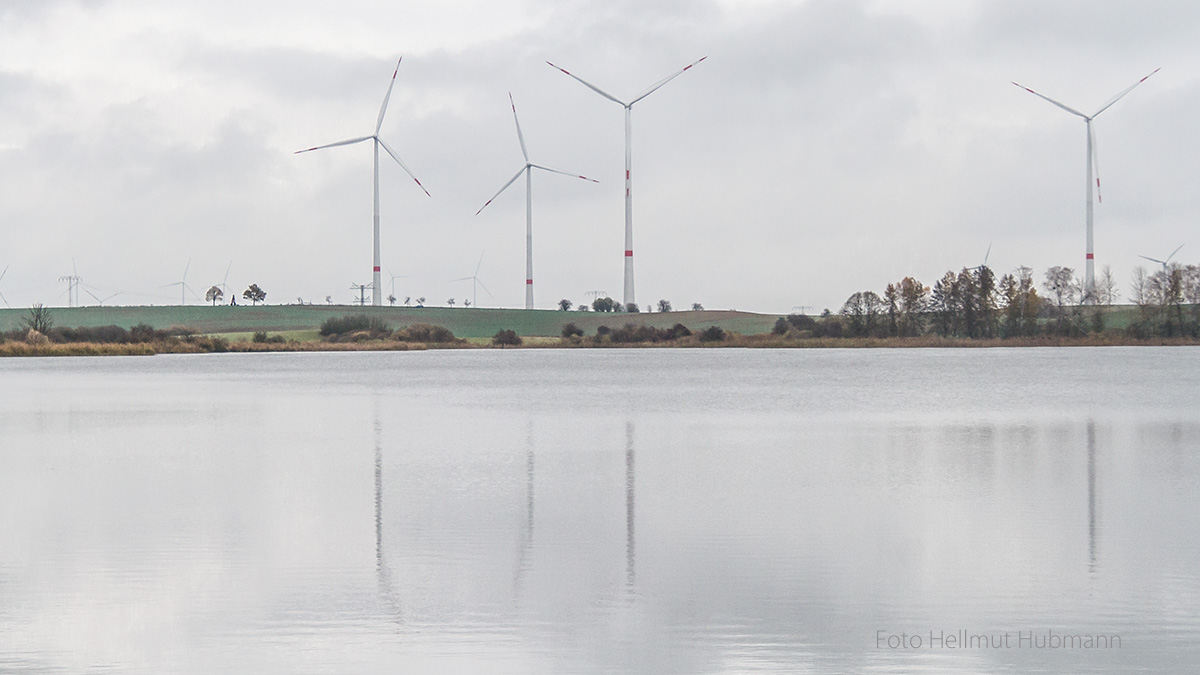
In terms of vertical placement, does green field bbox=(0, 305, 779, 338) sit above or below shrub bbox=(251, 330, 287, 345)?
above

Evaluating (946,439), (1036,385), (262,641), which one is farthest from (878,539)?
(1036,385)

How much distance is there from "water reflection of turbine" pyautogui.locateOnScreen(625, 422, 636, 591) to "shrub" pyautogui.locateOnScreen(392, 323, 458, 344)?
11934 cm

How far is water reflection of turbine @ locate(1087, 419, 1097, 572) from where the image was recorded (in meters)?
13.3

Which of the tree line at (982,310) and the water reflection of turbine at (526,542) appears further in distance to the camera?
the tree line at (982,310)

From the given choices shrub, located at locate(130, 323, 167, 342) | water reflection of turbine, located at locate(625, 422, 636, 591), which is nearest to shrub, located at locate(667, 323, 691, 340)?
shrub, located at locate(130, 323, 167, 342)

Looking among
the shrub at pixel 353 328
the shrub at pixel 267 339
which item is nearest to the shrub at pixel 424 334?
the shrub at pixel 353 328

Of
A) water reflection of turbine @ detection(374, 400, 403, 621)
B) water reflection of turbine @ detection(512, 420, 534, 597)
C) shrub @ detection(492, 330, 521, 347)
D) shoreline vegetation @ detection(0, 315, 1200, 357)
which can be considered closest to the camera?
water reflection of turbine @ detection(374, 400, 403, 621)

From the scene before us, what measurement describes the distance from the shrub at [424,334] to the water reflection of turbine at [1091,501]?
121m

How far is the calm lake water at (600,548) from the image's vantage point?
9531 millimetres

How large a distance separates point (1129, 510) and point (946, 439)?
1209 centimetres

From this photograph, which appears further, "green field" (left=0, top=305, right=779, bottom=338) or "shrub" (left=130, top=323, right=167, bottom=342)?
"green field" (left=0, top=305, right=779, bottom=338)

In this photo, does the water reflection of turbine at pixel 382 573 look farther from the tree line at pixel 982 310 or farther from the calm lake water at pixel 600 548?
the tree line at pixel 982 310

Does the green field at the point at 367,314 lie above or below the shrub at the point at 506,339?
above

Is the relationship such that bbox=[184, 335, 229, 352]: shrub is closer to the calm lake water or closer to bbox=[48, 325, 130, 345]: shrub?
bbox=[48, 325, 130, 345]: shrub
